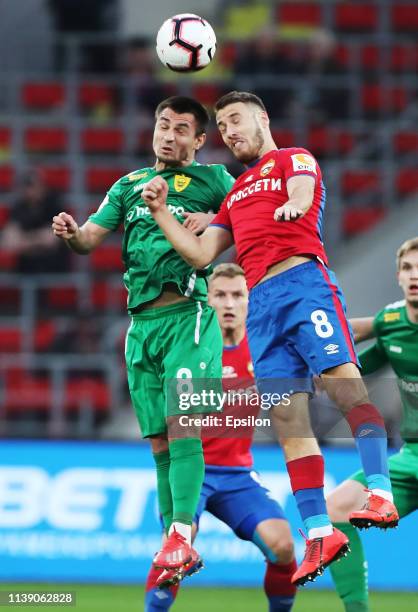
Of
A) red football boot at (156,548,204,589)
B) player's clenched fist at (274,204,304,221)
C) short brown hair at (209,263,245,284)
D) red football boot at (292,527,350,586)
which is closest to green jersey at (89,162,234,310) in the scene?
player's clenched fist at (274,204,304,221)

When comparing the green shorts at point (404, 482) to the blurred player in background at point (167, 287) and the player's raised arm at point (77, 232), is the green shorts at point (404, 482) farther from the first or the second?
the player's raised arm at point (77, 232)

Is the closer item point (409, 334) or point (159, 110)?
point (159, 110)

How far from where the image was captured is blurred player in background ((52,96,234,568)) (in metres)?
6.05

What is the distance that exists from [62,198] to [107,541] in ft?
16.2

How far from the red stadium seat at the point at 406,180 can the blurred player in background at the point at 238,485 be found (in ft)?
23.8

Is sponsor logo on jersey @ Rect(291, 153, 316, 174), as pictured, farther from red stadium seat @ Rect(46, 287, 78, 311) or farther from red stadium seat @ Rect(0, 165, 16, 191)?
red stadium seat @ Rect(0, 165, 16, 191)

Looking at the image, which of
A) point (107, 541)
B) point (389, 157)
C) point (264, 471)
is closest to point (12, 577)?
point (107, 541)

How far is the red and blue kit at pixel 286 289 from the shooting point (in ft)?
18.4

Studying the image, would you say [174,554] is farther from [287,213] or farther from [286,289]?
[287,213]

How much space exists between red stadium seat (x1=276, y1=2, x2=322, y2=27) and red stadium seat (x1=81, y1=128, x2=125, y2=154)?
120 inches

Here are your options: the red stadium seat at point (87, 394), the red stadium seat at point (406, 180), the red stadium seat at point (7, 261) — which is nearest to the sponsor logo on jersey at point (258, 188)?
the red stadium seat at point (87, 394)

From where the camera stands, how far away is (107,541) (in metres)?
9.64

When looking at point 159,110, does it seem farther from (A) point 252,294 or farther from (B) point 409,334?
(B) point 409,334

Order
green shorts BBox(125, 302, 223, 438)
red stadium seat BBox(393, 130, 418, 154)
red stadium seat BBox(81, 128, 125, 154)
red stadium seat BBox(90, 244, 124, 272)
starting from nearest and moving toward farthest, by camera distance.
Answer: green shorts BBox(125, 302, 223, 438)
red stadium seat BBox(90, 244, 124, 272)
red stadium seat BBox(81, 128, 125, 154)
red stadium seat BBox(393, 130, 418, 154)
